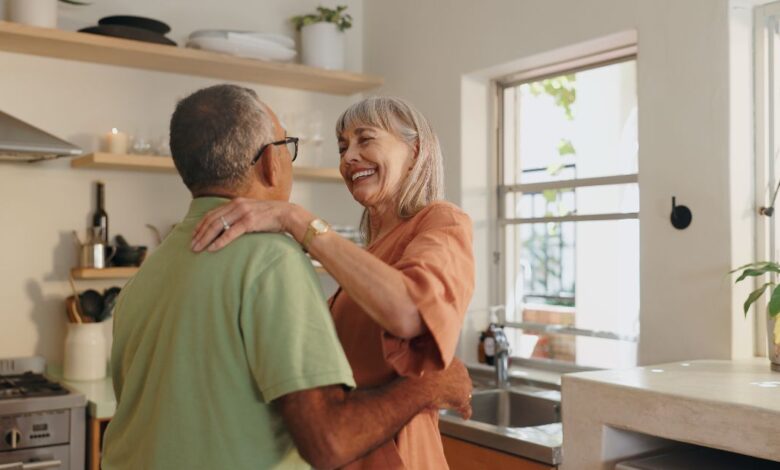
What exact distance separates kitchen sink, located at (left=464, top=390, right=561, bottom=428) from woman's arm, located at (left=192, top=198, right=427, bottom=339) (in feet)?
6.06

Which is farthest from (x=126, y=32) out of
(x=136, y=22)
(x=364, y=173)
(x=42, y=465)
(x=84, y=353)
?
(x=364, y=173)

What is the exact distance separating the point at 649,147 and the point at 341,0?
6.34ft

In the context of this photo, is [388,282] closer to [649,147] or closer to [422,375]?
[422,375]

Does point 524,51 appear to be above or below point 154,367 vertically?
above

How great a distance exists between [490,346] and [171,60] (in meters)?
1.73

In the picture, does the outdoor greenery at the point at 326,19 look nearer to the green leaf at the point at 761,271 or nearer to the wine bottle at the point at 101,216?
the wine bottle at the point at 101,216

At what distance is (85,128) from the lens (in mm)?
3367

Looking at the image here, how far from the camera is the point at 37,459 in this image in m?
2.65

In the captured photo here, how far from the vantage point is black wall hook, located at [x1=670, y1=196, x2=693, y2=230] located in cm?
254

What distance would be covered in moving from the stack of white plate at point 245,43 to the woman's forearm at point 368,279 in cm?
237

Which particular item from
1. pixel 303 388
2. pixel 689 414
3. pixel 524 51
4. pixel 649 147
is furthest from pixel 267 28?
pixel 303 388

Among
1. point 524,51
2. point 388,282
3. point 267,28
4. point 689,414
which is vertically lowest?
point 689,414

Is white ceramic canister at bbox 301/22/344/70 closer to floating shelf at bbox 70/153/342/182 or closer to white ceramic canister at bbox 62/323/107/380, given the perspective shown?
floating shelf at bbox 70/153/342/182

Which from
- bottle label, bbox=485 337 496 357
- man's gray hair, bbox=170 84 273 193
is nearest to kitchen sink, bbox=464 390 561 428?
bottle label, bbox=485 337 496 357
